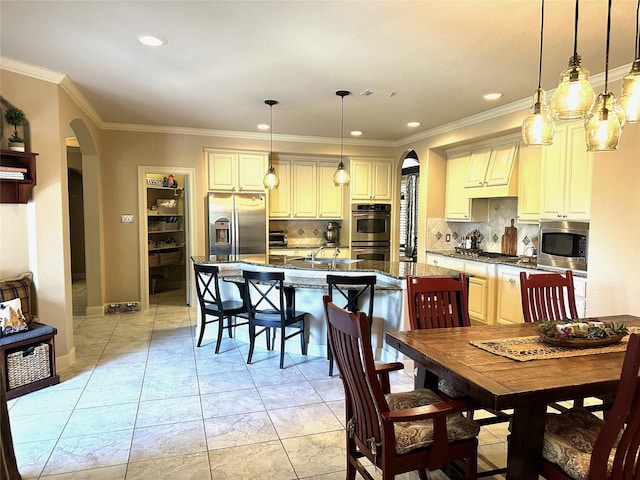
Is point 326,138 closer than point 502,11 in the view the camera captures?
No

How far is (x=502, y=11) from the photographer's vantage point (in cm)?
244

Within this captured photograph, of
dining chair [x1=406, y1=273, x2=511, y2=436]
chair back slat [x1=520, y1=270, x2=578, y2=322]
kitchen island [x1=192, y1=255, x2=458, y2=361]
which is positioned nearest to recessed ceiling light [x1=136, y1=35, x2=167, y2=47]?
kitchen island [x1=192, y1=255, x2=458, y2=361]

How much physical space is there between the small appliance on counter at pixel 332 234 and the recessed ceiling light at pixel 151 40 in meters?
4.54

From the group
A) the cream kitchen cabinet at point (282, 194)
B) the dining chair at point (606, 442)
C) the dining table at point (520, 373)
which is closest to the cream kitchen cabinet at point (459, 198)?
the cream kitchen cabinet at point (282, 194)

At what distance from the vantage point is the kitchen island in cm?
373

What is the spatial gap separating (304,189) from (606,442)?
5835mm

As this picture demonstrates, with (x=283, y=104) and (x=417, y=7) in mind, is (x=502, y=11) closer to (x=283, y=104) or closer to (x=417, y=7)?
(x=417, y=7)

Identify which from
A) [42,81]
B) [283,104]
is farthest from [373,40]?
[42,81]

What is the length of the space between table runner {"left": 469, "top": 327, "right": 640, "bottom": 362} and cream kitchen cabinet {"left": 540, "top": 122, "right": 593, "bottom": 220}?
209cm

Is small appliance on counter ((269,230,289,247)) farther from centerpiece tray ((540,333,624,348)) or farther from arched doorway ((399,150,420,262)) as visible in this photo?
centerpiece tray ((540,333,624,348))

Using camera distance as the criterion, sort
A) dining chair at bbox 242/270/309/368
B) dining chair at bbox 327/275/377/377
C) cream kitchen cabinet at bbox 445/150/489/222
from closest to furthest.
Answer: dining chair at bbox 327/275/377/377
dining chair at bbox 242/270/309/368
cream kitchen cabinet at bbox 445/150/489/222

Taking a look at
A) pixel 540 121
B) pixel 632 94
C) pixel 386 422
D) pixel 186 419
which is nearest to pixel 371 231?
pixel 186 419

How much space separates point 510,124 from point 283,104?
8.34 feet

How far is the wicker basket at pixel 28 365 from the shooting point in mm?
3131
